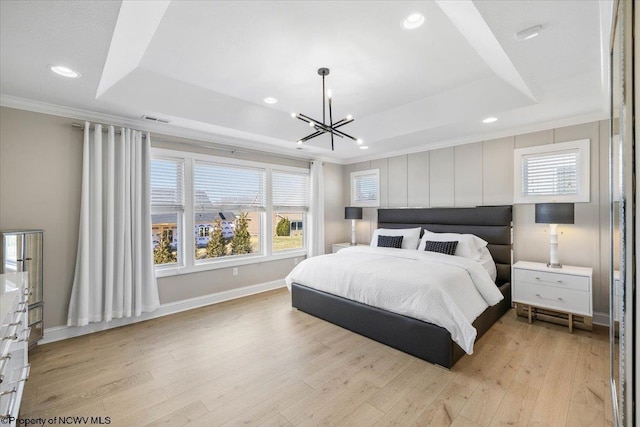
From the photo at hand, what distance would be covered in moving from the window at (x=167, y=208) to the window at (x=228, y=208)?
239 mm

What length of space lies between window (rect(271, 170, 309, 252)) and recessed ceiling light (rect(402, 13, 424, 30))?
340 centimetres

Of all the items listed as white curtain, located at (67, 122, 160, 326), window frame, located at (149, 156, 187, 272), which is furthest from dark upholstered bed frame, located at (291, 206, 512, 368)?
white curtain, located at (67, 122, 160, 326)

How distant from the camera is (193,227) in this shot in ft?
13.4

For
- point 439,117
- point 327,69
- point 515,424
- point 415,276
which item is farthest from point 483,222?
point 327,69

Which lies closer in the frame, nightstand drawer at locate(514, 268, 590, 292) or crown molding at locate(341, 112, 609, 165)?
nightstand drawer at locate(514, 268, 590, 292)

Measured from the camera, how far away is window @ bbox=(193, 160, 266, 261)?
4.25 metres

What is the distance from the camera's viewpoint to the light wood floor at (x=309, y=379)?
1.93 metres

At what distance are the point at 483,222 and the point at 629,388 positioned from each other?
336 centimetres

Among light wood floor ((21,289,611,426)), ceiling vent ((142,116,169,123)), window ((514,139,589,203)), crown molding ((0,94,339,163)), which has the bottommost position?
light wood floor ((21,289,611,426))

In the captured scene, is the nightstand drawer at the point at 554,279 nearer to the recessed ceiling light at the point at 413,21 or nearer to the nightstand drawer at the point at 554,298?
the nightstand drawer at the point at 554,298

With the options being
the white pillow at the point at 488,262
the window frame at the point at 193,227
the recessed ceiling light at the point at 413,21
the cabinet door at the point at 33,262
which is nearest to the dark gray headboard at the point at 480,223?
the white pillow at the point at 488,262

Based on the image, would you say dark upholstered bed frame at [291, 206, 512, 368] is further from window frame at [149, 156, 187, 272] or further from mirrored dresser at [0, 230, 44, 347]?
mirrored dresser at [0, 230, 44, 347]

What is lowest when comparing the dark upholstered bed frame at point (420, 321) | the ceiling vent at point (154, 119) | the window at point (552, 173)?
the dark upholstered bed frame at point (420, 321)

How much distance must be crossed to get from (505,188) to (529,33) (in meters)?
2.69
